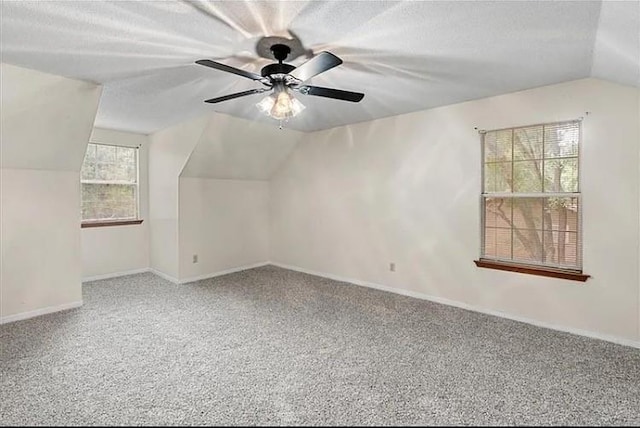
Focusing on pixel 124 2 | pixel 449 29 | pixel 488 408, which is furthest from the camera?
pixel 449 29

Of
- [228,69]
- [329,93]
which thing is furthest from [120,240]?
[329,93]

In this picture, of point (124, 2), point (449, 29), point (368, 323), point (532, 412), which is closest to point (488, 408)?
point (532, 412)

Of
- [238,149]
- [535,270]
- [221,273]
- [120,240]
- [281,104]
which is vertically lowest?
[221,273]

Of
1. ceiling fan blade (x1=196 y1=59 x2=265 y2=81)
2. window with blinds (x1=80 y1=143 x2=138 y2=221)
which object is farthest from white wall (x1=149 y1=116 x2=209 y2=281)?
ceiling fan blade (x1=196 y1=59 x2=265 y2=81)

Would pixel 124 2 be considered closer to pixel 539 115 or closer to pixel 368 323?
pixel 368 323

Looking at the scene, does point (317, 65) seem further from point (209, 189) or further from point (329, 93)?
point (209, 189)

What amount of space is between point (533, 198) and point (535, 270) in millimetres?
667

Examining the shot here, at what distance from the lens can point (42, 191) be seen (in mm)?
3213

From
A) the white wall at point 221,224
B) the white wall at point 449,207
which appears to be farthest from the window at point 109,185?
the white wall at point 449,207

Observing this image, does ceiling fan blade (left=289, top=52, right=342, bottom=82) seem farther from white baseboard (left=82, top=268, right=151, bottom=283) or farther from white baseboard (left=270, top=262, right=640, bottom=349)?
white baseboard (left=82, top=268, right=151, bottom=283)

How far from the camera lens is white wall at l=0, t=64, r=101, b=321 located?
8.92 feet

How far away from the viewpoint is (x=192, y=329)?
2.89 metres

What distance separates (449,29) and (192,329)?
297cm

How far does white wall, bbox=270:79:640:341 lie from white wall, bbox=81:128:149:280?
196cm
